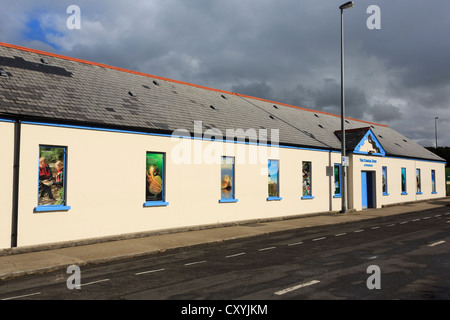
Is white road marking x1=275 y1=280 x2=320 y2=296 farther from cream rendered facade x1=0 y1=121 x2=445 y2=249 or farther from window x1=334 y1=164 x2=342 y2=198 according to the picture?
window x1=334 y1=164 x2=342 y2=198

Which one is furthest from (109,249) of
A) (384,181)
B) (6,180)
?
(384,181)

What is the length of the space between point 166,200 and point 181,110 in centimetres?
478

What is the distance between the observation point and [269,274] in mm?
7777

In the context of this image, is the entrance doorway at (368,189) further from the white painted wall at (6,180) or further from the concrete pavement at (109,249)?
the white painted wall at (6,180)

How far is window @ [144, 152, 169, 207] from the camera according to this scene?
45.7ft

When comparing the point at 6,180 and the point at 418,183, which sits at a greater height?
the point at 6,180

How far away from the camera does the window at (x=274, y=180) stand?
18.5 metres

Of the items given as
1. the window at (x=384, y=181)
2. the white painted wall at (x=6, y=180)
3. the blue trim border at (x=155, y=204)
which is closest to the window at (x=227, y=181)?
the blue trim border at (x=155, y=204)

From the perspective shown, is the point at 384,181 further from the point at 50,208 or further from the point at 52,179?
the point at 50,208

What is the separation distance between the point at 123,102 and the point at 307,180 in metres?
10.8

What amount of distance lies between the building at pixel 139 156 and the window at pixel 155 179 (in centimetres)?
4

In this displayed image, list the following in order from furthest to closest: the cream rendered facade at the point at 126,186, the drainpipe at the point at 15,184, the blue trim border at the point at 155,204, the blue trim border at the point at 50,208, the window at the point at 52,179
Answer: the blue trim border at the point at 155,204 < the window at the point at 52,179 < the blue trim border at the point at 50,208 < the cream rendered facade at the point at 126,186 < the drainpipe at the point at 15,184

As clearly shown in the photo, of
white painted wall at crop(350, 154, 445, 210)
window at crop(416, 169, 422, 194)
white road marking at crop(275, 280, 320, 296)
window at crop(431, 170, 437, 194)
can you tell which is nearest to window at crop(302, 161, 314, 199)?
white painted wall at crop(350, 154, 445, 210)
